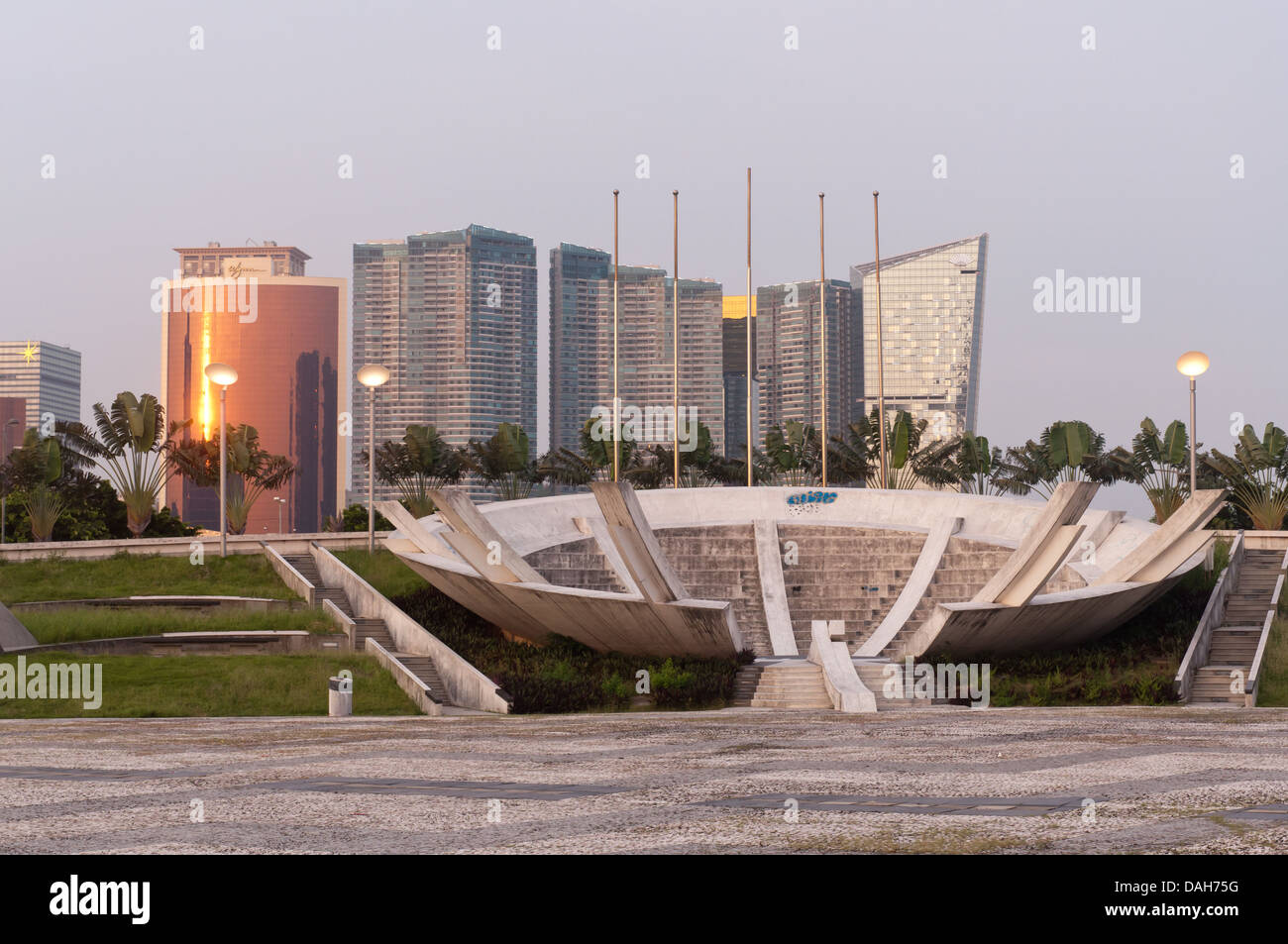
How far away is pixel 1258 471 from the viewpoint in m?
44.0

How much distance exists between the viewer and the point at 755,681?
79.7ft

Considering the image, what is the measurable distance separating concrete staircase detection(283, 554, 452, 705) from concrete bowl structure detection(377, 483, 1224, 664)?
177 cm

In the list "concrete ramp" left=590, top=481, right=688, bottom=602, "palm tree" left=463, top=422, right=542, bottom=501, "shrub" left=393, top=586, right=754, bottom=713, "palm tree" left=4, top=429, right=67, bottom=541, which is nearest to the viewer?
"concrete ramp" left=590, top=481, right=688, bottom=602

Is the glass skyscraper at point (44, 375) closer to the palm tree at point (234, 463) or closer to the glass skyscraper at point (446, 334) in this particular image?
A: the glass skyscraper at point (446, 334)

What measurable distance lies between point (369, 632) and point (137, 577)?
9515 millimetres

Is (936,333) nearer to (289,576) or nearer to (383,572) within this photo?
(383,572)

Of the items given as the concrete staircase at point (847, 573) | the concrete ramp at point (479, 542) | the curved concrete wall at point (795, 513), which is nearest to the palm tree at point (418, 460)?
the curved concrete wall at point (795, 513)

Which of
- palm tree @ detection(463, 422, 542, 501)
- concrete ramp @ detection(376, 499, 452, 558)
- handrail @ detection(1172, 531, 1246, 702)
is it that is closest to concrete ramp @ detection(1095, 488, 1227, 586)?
handrail @ detection(1172, 531, 1246, 702)

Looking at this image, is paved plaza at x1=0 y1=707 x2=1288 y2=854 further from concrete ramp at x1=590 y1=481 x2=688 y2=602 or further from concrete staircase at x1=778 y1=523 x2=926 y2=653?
concrete staircase at x1=778 y1=523 x2=926 y2=653

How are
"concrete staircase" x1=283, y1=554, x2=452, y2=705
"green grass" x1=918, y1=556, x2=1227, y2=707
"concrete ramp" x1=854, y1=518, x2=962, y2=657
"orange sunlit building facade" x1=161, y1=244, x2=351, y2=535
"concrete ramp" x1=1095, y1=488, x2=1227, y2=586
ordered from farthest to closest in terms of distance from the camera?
"orange sunlit building facade" x1=161, y1=244, x2=351, y2=535
"concrete ramp" x1=854, y1=518, x2=962, y2=657
"concrete staircase" x1=283, y1=554, x2=452, y2=705
"concrete ramp" x1=1095, y1=488, x2=1227, y2=586
"green grass" x1=918, y1=556, x2=1227, y2=707

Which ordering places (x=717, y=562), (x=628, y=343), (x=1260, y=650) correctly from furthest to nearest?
(x=628, y=343) → (x=717, y=562) → (x=1260, y=650)

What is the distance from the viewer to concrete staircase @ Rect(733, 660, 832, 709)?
76.5ft

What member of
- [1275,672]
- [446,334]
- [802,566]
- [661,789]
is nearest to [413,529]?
[802,566]
